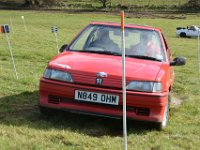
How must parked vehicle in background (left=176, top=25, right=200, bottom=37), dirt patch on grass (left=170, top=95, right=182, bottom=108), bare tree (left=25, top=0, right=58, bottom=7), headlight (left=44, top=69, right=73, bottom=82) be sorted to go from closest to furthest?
headlight (left=44, top=69, right=73, bottom=82) → dirt patch on grass (left=170, top=95, right=182, bottom=108) → parked vehicle in background (left=176, top=25, right=200, bottom=37) → bare tree (left=25, top=0, right=58, bottom=7)

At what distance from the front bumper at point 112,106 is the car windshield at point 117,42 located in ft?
3.86

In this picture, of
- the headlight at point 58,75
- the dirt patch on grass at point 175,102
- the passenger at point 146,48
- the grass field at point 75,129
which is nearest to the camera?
the grass field at point 75,129

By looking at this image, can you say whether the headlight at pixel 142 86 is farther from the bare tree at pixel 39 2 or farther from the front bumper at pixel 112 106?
the bare tree at pixel 39 2

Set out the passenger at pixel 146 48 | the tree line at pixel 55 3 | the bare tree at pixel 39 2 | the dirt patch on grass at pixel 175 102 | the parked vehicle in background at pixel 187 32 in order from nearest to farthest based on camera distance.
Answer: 1. the passenger at pixel 146 48
2. the dirt patch on grass at pixel 175 102
3. the parked vehicle in background at pixel 187 32
4. the tree line at pixel 55 3
5. the bare tree at pixel 39 2

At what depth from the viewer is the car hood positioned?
20.2 ft

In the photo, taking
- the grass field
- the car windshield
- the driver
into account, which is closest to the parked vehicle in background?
the grass field

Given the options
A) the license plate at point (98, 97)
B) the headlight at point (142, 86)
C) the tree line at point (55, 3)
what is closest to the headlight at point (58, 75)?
A: the license plate at point (98, 97)

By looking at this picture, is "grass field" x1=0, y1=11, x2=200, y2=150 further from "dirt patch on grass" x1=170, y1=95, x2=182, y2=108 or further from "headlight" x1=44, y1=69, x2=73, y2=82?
"headlight" x1=44, y1=69, x2=73, y2=82

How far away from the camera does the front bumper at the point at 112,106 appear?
6.06m

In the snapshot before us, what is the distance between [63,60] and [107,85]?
889 mm

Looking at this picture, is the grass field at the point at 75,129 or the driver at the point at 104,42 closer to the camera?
the grass field at the point at 75,129

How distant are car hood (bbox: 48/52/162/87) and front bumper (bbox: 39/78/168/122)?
140 millimetres

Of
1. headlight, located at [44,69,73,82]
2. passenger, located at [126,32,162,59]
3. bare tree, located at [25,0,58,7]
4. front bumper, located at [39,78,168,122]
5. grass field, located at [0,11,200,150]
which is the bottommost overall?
bare tree, located at [25,0,58,7]

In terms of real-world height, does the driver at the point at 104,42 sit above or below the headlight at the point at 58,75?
above
